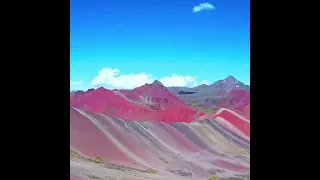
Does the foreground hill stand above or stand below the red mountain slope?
below

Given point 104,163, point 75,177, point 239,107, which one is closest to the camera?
point 75,177

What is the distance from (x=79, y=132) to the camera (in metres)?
10.4

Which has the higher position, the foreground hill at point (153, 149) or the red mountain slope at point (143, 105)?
the red mountain slope at point (143, 105)

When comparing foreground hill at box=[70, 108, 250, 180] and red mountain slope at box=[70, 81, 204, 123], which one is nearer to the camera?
foreground hill at box=[70, 108, 250, 180]

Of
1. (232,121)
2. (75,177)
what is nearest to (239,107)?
(232,121)

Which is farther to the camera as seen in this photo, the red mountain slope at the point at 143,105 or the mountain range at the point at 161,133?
the red mountain slope at the point at 143,105

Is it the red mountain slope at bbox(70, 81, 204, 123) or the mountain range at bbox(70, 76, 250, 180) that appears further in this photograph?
the red mountain slope at bbox(70, 81, 204, 123)

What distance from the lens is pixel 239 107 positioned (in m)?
11.8

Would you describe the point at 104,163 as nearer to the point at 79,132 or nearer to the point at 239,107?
the point at 79,132
